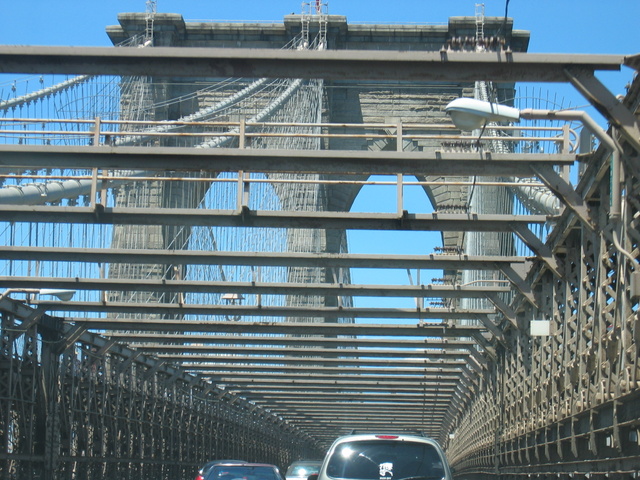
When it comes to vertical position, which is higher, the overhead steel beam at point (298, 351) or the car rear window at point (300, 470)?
the overhead steel beam at point (298, 351)

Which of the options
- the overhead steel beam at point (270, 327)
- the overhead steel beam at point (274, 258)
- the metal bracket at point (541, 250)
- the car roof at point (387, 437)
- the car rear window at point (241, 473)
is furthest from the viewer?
the overhead steel beam at point (270, 327)

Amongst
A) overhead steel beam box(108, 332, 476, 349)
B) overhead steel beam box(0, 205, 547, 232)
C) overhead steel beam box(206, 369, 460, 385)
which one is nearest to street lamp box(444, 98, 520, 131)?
overhead steel beam box(0, 205, 547, 232)

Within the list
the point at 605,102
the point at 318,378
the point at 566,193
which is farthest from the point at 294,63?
the point at 318,378

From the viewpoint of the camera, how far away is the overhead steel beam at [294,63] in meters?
11.0

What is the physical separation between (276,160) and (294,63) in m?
4.55

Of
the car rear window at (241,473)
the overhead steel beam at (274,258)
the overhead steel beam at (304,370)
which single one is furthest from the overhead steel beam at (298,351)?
the car rear window at (241,473)

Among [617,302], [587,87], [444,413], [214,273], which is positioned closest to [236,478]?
[617,302]

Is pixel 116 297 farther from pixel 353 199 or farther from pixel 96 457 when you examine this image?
pixel 353 199

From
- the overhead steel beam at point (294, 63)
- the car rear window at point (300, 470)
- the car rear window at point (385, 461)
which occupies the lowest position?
the car rear window at point (385, 461)

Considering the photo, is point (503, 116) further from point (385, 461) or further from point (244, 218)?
point (244, 218)

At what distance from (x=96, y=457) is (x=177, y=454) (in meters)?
11.5

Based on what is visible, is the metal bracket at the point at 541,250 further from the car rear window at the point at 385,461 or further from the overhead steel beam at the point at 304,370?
the overhead steel beam at the point at 304,370

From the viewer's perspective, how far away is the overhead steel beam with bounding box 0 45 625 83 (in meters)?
11.0

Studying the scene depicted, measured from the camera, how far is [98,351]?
30141mm
